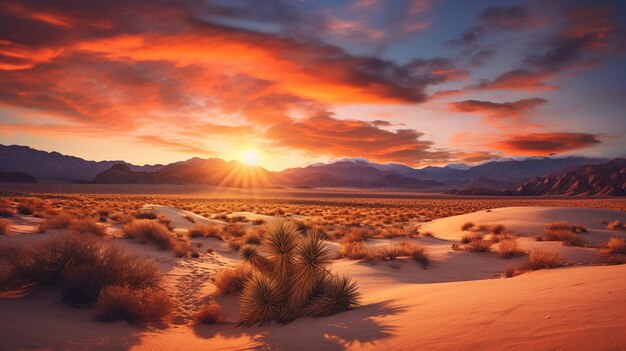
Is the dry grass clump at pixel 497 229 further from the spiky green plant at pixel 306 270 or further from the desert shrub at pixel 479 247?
the spiky green plant at pixel 306 270

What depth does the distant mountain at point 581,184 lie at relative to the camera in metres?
110

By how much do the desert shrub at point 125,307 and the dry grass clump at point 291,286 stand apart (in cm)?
164

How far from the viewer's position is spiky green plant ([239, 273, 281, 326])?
6602 mm

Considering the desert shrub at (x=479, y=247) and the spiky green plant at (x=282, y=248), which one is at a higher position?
the spiky green plant at (x=282, y=248)

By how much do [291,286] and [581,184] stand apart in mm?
142691

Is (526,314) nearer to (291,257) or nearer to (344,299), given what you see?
(344,299)

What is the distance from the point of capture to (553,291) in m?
5.27

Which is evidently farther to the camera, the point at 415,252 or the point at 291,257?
the point at 415,252

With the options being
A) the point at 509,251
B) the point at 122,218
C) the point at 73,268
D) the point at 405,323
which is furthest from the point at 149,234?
the point at 509,251

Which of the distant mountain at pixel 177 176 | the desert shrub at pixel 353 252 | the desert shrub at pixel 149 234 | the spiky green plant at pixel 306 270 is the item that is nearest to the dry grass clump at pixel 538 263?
the desert shrub at pixel 353 252

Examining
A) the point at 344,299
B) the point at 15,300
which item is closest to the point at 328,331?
the point at 344,299

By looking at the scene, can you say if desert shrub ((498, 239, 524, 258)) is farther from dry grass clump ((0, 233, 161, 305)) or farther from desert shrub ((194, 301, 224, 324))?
dry grass clump ((0, 233, 161, 305))

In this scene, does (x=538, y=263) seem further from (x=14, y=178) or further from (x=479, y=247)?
(x=14, y=178)

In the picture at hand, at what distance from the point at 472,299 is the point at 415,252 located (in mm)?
7009
